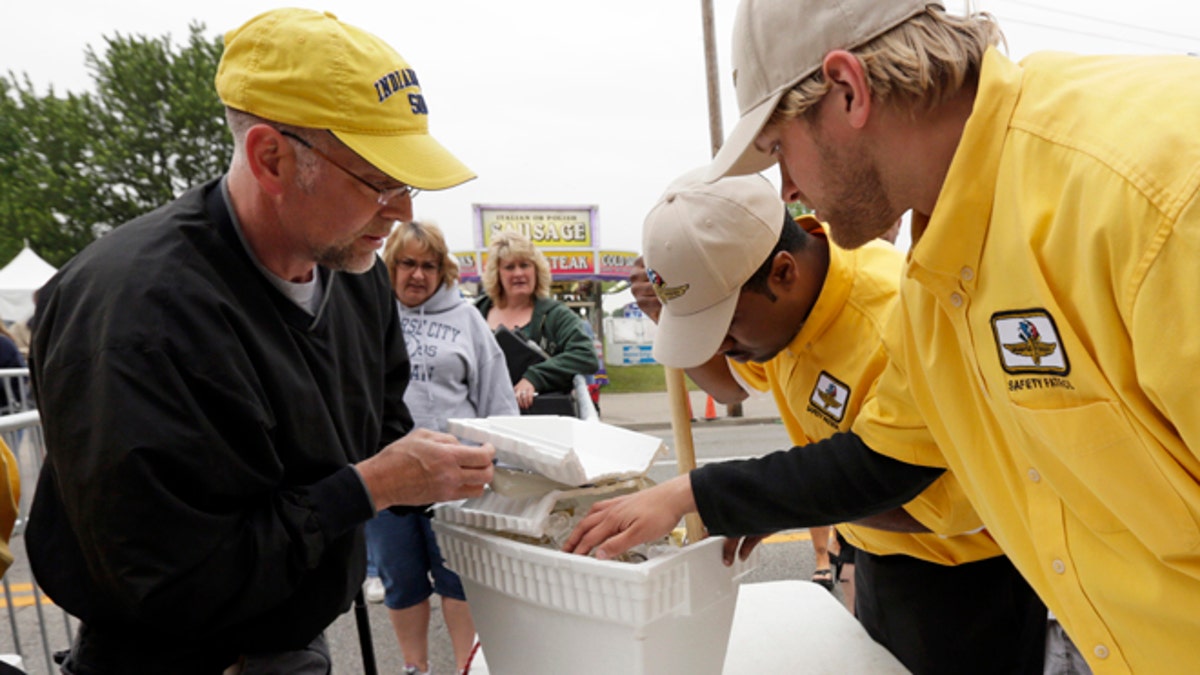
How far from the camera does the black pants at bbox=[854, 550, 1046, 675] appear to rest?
4.89 feet

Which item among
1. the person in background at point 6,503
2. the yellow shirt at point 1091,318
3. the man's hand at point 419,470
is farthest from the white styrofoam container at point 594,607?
the person in background at point 6,503

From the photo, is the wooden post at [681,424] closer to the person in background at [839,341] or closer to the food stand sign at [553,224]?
the person in background at [839,341]

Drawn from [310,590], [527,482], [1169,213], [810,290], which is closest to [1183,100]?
[1169,213]

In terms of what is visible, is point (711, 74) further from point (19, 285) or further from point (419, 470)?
point (19, 285)

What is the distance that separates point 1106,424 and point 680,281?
892 millimetres

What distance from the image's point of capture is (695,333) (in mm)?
1618

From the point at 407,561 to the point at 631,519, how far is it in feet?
6.87

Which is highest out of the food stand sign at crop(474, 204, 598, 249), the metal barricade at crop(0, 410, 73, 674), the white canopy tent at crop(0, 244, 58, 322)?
the metal barricade at crop(0, 410, 73, 674)

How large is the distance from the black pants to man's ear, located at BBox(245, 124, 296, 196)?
4.80 ft

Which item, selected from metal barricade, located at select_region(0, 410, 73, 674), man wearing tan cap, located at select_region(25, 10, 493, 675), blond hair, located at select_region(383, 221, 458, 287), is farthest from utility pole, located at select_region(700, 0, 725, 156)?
man wearing tan cap, located at select_region(25, 10, 493, 675)

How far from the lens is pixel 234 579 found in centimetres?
110

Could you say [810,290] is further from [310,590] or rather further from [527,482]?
[310,590]

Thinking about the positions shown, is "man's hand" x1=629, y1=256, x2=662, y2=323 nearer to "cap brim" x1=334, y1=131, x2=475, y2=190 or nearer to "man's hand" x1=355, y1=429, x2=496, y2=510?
"cap brim" x1=334, y1=131, x2=475, y2=190

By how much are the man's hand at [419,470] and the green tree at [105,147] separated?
2176 centimetres
